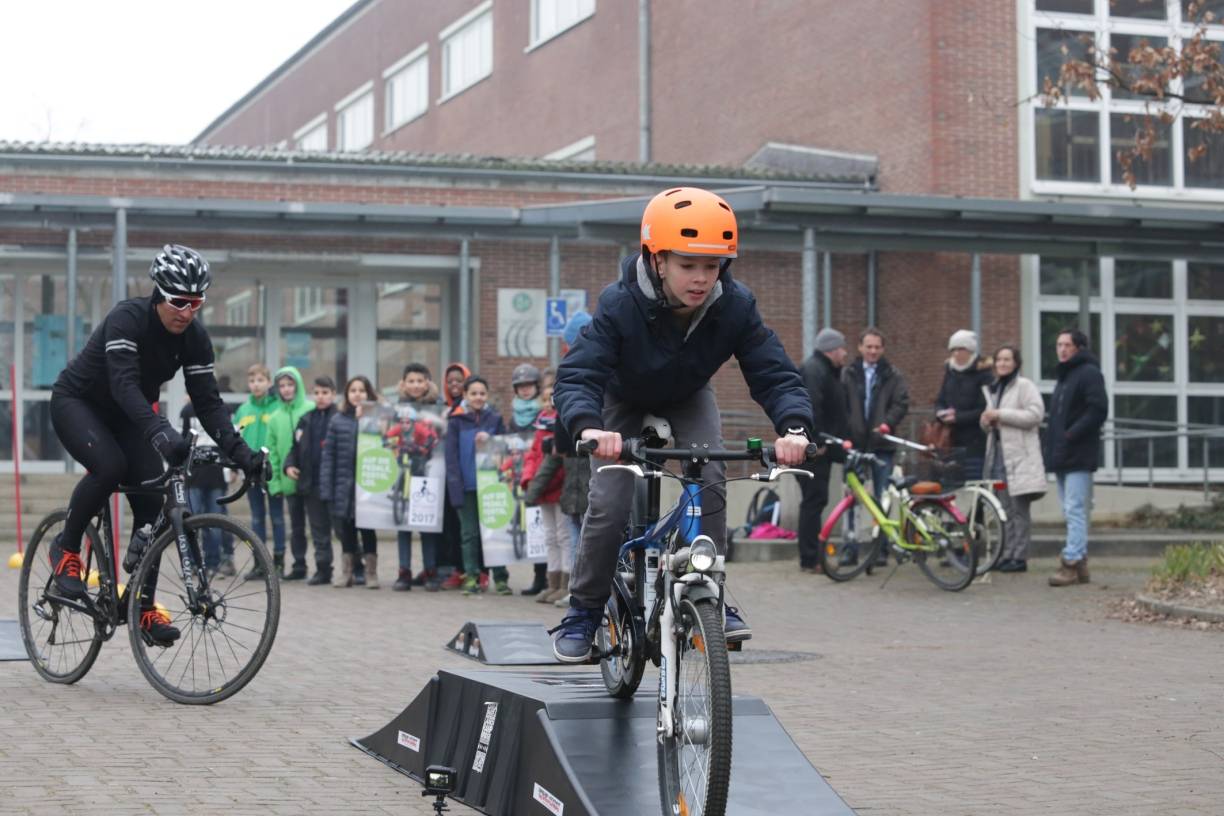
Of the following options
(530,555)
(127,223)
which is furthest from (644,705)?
(127,223)

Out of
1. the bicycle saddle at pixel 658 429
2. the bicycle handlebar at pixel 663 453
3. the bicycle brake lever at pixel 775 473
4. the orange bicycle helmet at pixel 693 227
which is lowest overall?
the bicycle brake lever at pixel 775 473

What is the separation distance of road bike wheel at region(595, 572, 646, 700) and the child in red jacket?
7.41 meters

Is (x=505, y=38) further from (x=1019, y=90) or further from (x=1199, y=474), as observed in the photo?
(x=1199, y=474)

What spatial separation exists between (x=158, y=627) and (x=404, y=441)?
718 centimetres

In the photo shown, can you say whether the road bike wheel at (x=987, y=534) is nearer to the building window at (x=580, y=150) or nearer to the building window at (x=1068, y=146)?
the building window at (x=1068, y=146)

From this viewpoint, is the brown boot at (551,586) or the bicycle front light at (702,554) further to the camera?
the brown boot at (551,586)

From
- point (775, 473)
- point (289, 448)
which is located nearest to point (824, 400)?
point (289, 448)

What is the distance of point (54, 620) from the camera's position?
880 centimetres

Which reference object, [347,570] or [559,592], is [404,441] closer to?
[347,570]

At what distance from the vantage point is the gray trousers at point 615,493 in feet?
19.3

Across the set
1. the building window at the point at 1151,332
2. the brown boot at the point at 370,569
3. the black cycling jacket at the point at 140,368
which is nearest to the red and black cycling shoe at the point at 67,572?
the black cycling jacket at the point at 140,368

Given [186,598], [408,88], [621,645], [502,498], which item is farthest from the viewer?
[408,88]

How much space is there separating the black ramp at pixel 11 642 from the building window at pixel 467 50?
35083 mm

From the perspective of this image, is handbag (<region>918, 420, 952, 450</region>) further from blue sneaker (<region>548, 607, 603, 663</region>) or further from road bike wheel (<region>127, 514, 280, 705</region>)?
blue sneaker (<region>548, 607, 603, 663</region>)
